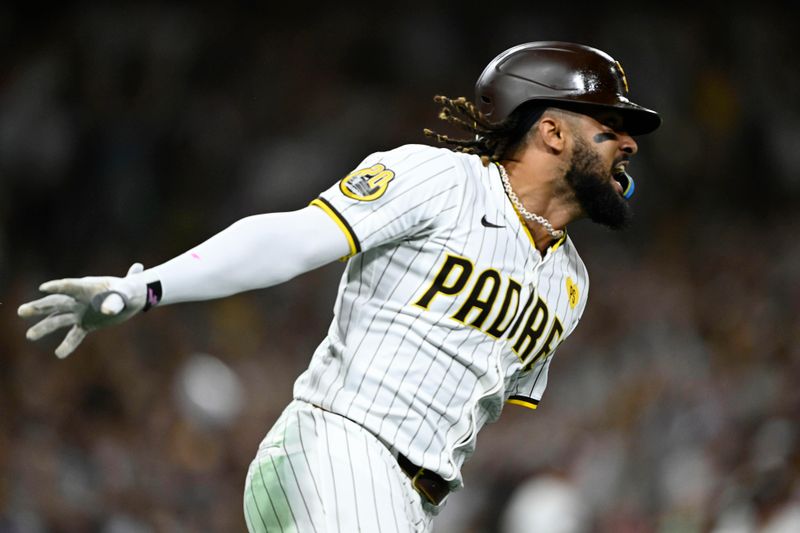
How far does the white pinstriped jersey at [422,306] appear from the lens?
270 cm

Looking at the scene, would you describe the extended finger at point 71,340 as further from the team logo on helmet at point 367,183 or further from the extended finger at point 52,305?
the team logo on helmet at point 367,183

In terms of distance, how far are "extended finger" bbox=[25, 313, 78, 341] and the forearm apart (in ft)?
0.56

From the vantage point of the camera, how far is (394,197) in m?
2.65

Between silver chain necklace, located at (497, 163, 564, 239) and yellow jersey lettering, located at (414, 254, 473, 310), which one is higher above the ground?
silver chain necklace, located at (497, 163, 564, 239)

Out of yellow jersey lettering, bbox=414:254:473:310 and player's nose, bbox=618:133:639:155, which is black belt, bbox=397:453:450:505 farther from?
player's nose, bbox=618:133:639:155

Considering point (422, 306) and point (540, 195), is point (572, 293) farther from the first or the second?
point (422, 306)

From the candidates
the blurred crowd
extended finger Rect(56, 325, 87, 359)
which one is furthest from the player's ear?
the blurred crowd

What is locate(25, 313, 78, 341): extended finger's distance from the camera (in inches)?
87.8

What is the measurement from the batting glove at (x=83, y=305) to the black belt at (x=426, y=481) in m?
0.83

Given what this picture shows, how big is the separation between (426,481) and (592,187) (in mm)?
912

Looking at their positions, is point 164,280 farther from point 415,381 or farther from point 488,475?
point 488,475

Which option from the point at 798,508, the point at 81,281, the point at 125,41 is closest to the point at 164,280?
the point at 81,281

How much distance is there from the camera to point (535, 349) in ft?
10.1

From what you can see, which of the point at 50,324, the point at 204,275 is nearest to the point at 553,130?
the point at 204,275
